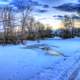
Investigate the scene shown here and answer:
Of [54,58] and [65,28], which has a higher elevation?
[65,28]

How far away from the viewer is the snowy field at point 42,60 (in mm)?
3322

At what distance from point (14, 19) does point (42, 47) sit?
1.54 feet

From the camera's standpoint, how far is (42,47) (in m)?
3.75

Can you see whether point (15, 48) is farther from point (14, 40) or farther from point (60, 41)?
point (60, 41)

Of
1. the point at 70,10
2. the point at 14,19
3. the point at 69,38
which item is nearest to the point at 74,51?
the point at 69,38

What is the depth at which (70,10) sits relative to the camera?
382cm

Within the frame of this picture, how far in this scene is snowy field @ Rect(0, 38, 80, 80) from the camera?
10.9 feet

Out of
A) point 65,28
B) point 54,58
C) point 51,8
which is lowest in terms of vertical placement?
point 54,58

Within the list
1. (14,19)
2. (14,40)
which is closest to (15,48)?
(14,40)

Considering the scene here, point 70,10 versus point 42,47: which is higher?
point 70,10

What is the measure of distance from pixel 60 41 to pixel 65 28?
0.55 feet

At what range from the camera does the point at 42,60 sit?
3.54 metres

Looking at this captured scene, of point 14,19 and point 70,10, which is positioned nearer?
point 14,19

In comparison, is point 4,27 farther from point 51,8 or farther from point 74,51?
point 74,51
